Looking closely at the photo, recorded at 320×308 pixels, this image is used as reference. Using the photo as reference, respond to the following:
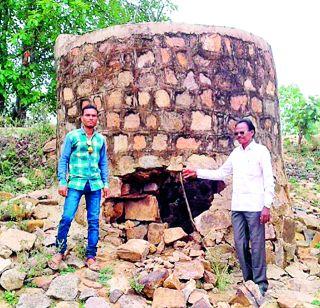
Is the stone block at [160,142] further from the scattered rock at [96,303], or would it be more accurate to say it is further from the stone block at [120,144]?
the scattered rock at [96,303]

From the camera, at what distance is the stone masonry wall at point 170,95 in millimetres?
4562

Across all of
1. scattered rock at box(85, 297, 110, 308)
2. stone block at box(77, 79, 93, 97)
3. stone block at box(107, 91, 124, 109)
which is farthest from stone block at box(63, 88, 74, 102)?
scattered rock at box(85, 297, 110, 308)

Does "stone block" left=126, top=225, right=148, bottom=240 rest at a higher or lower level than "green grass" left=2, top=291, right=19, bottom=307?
higher

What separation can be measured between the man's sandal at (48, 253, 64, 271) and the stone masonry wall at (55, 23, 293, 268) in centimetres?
99

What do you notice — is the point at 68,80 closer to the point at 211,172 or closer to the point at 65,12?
the point at 211,172

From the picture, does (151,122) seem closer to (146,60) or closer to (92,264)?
(146,60)

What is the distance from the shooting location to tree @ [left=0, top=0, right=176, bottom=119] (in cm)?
838

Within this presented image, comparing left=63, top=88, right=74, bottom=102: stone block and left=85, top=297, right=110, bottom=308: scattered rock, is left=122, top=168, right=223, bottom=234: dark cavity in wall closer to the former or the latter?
left=63, top=88, right=74, bottom=102: stone block

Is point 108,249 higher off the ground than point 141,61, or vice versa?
point 141,61

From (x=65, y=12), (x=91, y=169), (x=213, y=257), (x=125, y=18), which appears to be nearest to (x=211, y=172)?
(x=213, y=257)

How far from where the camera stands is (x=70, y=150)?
385 cm

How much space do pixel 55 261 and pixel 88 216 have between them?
0.44 meters

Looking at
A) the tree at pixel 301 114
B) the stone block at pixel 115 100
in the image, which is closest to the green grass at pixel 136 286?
the stone block at pixel 115 100

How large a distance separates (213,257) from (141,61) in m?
1.98
